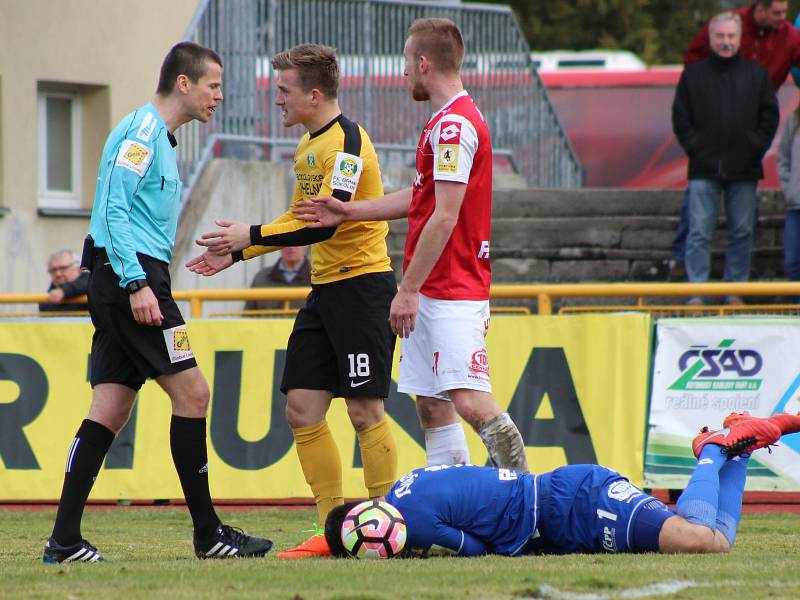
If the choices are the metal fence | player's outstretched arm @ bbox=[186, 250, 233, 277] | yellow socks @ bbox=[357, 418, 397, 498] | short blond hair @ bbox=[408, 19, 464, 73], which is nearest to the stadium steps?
the metal fence

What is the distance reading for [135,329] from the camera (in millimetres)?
6664

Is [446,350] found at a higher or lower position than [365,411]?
higher

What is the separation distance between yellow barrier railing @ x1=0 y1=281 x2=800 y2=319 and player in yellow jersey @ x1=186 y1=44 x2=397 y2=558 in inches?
127

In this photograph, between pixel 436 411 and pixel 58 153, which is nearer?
pixel 436 411

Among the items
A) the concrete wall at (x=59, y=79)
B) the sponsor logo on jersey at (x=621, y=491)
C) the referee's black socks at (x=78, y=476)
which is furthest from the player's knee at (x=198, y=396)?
the concrete wall at (x=59, y=79)

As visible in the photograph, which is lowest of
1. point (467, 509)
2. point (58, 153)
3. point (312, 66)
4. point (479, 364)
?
point (467, 509)

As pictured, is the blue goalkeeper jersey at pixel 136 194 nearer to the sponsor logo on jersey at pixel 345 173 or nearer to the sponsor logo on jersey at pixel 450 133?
the sponsor logo on jersey at pixel 345 173

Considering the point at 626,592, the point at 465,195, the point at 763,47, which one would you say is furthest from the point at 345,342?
the point at 763,47

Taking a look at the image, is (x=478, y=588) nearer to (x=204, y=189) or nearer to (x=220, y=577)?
(x=220, y=577)

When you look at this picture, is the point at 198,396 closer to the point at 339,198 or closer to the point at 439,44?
the point at 339,198

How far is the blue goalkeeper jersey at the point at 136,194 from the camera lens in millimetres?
6555

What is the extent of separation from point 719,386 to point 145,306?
16.3 ft

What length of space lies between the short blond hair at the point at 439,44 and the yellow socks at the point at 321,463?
6.11 ft

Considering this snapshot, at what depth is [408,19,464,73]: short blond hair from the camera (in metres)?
7.15
